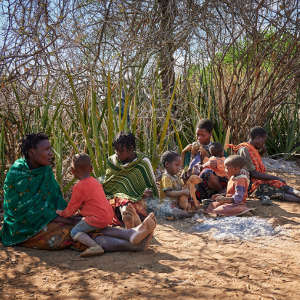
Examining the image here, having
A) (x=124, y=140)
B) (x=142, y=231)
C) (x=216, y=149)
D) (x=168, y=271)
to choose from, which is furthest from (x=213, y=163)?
(x=168, y=271)

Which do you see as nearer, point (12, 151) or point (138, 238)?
point (138, 238)

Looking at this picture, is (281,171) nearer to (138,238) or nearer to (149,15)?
(149,15)

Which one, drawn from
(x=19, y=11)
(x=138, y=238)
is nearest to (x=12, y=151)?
(x=19, y=11)

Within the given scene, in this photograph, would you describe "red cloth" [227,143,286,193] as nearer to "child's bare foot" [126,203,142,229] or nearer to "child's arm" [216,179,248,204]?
"child's arm" [216,179,248,204]

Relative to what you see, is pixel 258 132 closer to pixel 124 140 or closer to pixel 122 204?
pixel 124 140

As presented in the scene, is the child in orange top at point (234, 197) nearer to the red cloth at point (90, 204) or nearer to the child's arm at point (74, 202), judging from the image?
the red cloth at point (90, 204)

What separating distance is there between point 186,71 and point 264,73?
1323 millimetres

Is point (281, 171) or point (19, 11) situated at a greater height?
point (19, 11)

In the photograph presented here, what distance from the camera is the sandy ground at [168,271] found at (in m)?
2.23

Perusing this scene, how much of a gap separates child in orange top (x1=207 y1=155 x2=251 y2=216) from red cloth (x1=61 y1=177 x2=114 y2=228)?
136cm

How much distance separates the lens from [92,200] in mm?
2953

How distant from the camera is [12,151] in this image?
4.53m

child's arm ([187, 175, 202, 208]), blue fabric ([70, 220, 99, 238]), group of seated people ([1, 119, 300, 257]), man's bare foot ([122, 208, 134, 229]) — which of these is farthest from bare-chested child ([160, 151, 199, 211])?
blue fabric ([70, 220, 99, 238])

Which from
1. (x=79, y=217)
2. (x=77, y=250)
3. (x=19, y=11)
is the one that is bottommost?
(x=77, y=250)
